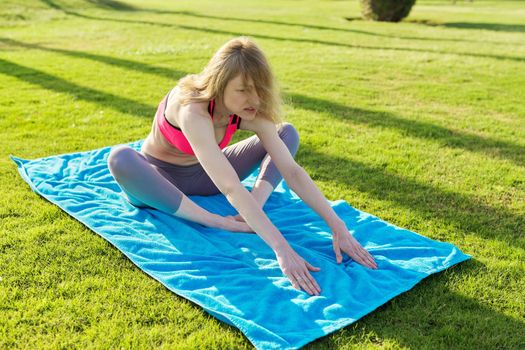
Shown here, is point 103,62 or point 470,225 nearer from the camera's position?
point 470,225

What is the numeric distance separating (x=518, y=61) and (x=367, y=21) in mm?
7409

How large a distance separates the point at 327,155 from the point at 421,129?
4.27 ft

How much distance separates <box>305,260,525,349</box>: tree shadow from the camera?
2.63 meters

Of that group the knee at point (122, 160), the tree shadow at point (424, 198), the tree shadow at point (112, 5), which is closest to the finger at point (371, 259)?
the tree shadow at point (424, 198)

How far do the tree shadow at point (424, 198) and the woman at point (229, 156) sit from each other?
844 millimetres

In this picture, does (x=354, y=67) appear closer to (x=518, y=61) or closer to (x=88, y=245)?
(x=518, y=61)

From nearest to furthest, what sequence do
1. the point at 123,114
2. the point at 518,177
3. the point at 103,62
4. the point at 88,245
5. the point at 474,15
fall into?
1. the point at 88,245
2. the point at 518,177
3. the point at 123,114
4. the point at 103,62
5. the point at 474,15

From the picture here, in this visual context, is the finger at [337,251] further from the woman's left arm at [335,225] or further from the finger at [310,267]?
the finger at [310,267]

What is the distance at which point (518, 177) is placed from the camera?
15.4 feet

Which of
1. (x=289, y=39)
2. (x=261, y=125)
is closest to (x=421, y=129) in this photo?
(x=261, y=125)

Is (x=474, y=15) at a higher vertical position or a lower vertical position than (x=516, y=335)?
higher

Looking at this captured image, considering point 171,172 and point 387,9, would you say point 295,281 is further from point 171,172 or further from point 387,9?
point 387,9

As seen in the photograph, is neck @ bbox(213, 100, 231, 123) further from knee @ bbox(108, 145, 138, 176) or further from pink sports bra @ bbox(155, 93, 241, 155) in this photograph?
knee @ bbox(108, 145, 138, 176)

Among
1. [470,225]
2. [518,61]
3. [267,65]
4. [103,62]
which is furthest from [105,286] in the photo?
[518,61]
